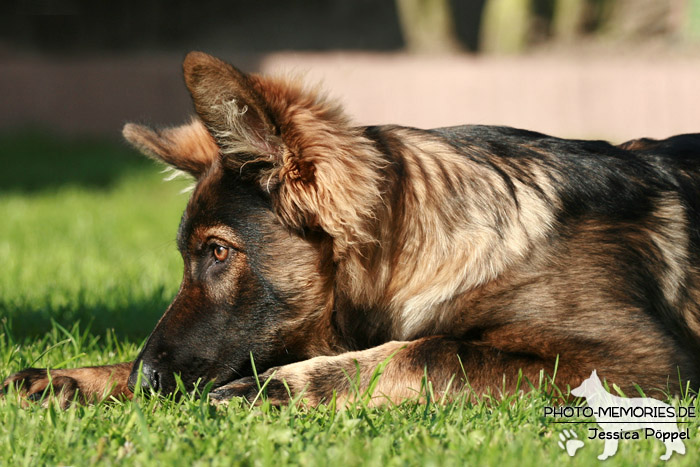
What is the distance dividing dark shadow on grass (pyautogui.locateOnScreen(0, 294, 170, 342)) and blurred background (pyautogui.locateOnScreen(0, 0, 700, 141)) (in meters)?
7.17

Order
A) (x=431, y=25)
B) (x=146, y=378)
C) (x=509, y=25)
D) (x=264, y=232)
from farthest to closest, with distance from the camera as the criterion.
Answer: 1. (x=431, y=25)
2. (x=509, y=25)
3. (x=264, y=232)
4. (x=146, y=378)

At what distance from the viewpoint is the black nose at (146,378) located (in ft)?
10.6

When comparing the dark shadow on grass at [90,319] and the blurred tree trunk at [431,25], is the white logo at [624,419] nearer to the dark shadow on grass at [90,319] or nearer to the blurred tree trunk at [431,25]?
the dark shadow on grass at [90,319]

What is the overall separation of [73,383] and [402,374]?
1339mm

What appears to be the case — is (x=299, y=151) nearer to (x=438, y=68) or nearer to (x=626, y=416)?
(x=626, y=416)

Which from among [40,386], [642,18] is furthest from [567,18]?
[40,386]

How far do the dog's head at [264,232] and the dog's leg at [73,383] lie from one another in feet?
0.42

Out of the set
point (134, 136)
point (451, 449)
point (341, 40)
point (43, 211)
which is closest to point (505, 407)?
point (451, 449)

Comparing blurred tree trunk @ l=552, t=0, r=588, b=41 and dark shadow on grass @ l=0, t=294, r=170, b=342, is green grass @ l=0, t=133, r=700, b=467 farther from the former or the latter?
blurred tree trunk @ l=552, t=0, r=588, b=41

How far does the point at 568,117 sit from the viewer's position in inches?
591

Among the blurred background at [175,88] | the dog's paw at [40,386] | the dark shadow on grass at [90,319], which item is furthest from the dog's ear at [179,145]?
the dog's paw at [40,386]

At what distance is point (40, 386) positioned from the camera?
3248 mm

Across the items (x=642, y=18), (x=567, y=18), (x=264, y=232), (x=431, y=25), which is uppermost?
(x=642, y=18)

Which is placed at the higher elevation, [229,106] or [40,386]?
[229,106]
